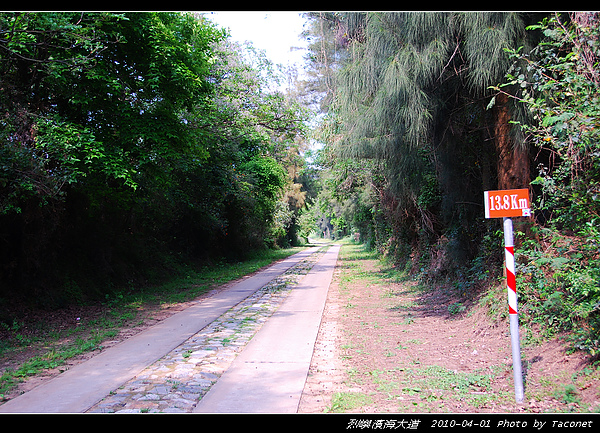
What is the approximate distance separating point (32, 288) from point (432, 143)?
9.59 m

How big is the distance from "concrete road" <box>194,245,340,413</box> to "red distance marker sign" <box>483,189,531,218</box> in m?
3.04

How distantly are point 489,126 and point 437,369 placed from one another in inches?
182

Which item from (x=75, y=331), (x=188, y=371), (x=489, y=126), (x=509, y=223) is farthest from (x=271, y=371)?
(x=489, y=126)

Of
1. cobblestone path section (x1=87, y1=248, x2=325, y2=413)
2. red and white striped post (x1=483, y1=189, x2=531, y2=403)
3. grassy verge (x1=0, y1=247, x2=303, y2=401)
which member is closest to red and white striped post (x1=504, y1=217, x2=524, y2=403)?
red and white striped post (x1=483, y1=189, x2=531, y2=403)

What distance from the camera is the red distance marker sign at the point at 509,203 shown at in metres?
4.45

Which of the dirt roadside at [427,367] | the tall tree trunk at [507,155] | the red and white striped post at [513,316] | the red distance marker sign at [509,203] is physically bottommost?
the dirt roadside at [427,367]

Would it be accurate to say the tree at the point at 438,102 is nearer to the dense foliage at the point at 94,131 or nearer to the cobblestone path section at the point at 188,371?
the dense foliage at the point at 94,131

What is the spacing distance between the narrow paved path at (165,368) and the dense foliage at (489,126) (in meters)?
3.53

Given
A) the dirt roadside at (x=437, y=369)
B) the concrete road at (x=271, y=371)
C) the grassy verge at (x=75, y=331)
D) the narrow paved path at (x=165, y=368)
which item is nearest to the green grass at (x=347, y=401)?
the dirt roadside at (x=437, y=369)

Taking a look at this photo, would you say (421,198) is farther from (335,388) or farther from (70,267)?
(70,267)

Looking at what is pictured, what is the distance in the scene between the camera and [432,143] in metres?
8.59

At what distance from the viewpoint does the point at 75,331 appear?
8.34 metres

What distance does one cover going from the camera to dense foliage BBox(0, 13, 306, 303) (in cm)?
776

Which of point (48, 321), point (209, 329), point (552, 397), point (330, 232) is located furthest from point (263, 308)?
point (330, 232)
